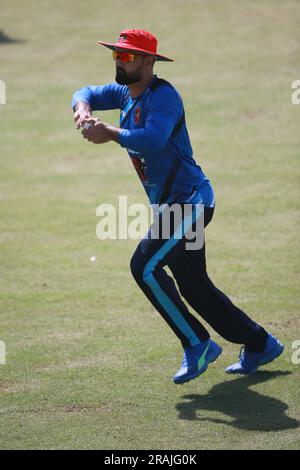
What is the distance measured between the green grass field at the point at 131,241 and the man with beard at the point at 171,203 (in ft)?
1.21

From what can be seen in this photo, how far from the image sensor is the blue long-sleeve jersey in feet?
18.1

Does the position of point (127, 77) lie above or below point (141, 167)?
above

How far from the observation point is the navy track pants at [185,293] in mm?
5848

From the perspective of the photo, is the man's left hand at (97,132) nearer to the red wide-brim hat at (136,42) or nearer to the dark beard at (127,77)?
the dark beard at (127,77)

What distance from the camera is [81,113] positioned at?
580cm

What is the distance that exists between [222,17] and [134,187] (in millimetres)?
9177

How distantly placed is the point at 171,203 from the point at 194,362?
1104 millimetres

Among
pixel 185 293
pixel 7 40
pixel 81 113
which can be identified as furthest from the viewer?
pixel 7 40

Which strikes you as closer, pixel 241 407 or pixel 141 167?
pixel 241 407

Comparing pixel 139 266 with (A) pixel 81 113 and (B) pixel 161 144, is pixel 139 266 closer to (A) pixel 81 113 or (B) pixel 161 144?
(B) pixel 161 144

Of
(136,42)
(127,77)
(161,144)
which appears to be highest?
(136,42)

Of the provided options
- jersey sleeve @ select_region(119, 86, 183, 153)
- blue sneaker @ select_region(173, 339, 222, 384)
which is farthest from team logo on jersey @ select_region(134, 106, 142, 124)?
blue sneaker @ select_region(173, 339, 222, 384)

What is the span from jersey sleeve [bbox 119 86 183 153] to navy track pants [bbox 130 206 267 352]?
663 mm

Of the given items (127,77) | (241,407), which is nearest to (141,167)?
(127,77)
